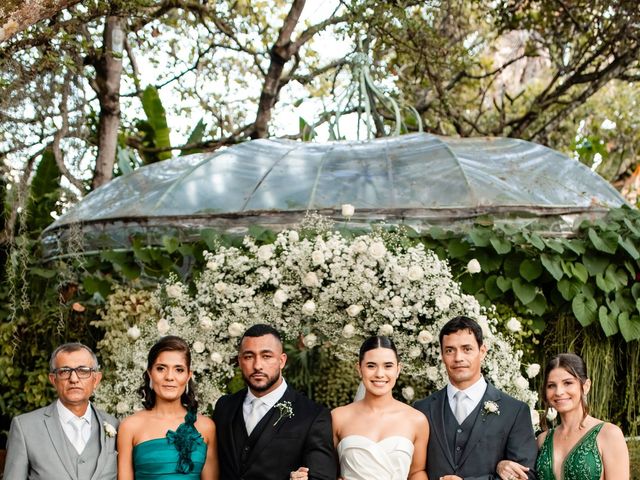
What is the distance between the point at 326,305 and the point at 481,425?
176cm

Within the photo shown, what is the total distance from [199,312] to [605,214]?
3.59 metres

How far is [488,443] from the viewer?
187 inches

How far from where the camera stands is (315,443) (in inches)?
184

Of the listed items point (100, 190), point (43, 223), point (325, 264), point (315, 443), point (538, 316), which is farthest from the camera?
point (43, 223)

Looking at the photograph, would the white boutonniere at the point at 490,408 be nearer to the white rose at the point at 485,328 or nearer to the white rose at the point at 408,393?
the white rose at the point at 485,328

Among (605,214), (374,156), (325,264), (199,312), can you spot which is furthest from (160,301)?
(605,214)

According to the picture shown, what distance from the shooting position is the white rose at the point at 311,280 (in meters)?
6.16

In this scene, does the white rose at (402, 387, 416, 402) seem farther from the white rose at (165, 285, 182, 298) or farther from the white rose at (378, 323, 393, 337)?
the white rose at (165, 285, 182, 298)

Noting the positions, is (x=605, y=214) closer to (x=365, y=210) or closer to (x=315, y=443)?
(x=365, y=210)

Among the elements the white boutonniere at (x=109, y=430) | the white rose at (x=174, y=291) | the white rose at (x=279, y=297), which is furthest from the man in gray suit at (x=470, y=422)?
the white rose at (x=174, y=291)

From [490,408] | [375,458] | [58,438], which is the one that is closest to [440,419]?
[490,408]

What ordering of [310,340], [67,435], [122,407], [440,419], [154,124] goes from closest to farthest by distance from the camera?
[67,435], [440,419], [310,340], [122,407], [154,124]

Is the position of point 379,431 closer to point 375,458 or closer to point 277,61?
point 375,458

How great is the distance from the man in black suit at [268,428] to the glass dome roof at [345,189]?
276cm
